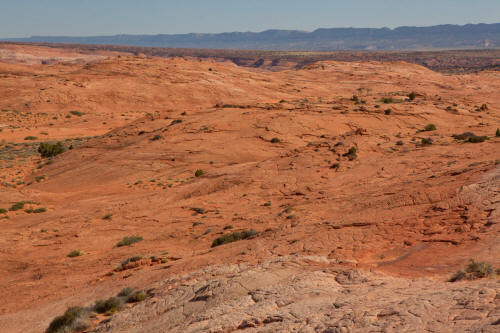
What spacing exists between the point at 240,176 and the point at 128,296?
12.1 metres

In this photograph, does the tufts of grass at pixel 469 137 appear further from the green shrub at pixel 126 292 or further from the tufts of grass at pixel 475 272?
the green shrub at pixel 126 292

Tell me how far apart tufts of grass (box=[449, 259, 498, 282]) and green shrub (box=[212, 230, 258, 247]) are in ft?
26.0

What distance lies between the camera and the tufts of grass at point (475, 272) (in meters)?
8.55

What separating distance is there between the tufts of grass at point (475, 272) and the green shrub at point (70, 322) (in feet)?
29.1

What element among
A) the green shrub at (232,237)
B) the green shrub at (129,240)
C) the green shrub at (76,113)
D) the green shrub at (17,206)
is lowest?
the green shrub at (17,206)

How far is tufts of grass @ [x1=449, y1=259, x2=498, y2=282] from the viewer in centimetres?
855

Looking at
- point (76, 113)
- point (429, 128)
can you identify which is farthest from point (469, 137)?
point (76, 113)

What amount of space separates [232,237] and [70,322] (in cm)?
629

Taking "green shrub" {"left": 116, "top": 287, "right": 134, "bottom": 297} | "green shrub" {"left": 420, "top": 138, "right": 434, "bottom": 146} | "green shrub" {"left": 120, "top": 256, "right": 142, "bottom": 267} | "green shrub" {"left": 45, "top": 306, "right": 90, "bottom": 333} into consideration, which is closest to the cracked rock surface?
"green shrub" {"left": 45, "top": 306, "right": 90, "bottom": 333}

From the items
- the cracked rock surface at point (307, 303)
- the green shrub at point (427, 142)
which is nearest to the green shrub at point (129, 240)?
the cracked rock surface at point (307, 303)

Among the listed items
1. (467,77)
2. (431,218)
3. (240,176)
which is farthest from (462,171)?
(467,77)

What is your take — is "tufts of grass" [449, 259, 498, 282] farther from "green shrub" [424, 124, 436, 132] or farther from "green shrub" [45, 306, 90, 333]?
"green shrub" [424, 124, 436, 132]

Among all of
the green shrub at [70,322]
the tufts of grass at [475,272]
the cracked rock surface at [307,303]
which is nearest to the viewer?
the cracked rock surface at [307,303]

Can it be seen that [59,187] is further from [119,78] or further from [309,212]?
[119,78]
